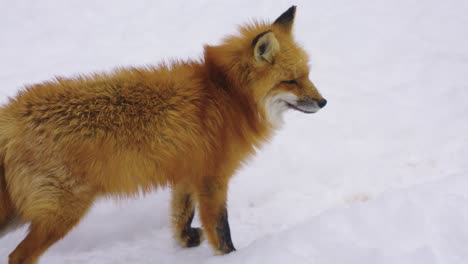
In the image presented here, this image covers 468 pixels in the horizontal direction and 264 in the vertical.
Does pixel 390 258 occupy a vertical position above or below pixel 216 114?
below

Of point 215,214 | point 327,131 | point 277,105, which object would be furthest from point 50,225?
point 327,131

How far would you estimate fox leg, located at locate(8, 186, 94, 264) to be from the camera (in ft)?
10.8

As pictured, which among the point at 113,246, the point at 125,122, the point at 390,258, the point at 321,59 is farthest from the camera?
the point at 321,59

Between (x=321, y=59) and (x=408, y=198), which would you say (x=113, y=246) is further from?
(x=321, y=59)

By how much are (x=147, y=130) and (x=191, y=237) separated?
1495 mm

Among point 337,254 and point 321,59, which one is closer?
point 337,254

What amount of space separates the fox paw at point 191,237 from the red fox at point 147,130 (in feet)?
1.15

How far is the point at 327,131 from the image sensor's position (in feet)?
19.6

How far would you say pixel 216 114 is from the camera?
3885mm

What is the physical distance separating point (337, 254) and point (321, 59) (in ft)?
15.7

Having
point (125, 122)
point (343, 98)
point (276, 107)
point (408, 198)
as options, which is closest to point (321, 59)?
point (343, 98)

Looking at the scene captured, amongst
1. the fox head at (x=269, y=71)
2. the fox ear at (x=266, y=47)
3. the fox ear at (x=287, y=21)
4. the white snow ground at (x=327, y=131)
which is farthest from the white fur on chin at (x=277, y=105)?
the white snow ground at (x=327, y=131)

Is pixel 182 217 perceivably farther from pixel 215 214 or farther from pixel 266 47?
pixel 266 47

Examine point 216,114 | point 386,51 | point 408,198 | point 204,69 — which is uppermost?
point 204,69
